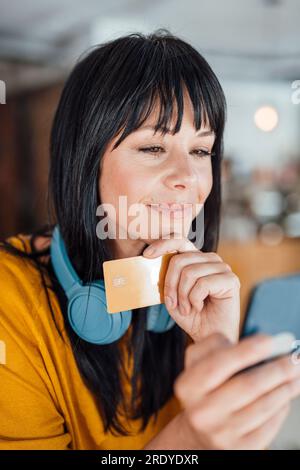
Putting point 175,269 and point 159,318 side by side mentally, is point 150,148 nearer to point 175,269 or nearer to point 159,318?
point 175,269

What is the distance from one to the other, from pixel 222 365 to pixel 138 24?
8.88ft

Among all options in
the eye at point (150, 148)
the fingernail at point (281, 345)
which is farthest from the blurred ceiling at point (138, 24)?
the fingernail at point (281, 345)

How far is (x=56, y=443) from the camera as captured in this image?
0.56 metres

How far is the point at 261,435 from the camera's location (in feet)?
1.09

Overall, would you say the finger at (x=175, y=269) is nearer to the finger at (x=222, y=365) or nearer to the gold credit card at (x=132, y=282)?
the gold credit card at (x=132, y=282)

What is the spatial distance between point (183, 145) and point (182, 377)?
9.7 inches

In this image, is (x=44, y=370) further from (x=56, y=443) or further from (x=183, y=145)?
(x=183, y=145)

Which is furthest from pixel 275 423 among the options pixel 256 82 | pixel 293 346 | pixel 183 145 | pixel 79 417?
pixel 256 82

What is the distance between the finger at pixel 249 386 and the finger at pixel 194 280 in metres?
0.17

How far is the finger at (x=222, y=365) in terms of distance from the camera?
0.32 meters

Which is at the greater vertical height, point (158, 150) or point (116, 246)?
point (158, 150)

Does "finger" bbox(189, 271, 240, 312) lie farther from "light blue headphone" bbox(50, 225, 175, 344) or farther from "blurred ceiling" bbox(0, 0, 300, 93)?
"blurred ceiling" bbox(0, 0, 300, 93)

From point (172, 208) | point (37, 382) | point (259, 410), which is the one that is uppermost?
point (172, 208)

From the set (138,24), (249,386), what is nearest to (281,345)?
(249,386)
